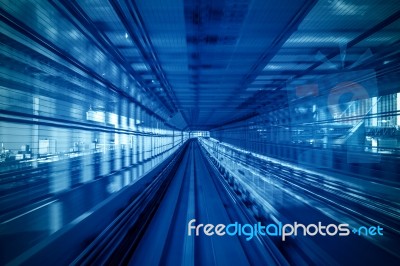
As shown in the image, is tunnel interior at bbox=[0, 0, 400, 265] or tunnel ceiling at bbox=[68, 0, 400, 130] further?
tunnel ceiling at bbox=[68, 0, 400, 130]

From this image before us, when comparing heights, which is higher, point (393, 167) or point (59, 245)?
point (393, 167)

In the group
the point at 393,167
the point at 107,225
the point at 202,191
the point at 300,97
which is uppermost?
the point at 300,97

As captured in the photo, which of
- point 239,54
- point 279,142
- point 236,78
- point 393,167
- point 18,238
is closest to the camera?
point 18,238

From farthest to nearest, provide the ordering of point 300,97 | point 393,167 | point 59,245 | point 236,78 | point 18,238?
point 300,97
point 236,78
point 393,167
point 18,238
point 59,245

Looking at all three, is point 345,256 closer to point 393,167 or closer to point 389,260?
point 389,260

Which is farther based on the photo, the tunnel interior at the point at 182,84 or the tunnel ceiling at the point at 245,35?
the tunnel ceiling at the point at 245,35

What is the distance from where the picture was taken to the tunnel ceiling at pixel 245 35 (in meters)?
2.42

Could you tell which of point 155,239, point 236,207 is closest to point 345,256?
point 236,207

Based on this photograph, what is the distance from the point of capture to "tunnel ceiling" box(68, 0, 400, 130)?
7.93 ft

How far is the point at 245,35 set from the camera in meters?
3.09

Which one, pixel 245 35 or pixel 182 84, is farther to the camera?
pixel 182 84

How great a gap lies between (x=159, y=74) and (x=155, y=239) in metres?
3.77

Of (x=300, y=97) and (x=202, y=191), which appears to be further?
(x=300, y=97)

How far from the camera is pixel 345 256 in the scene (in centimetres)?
235
